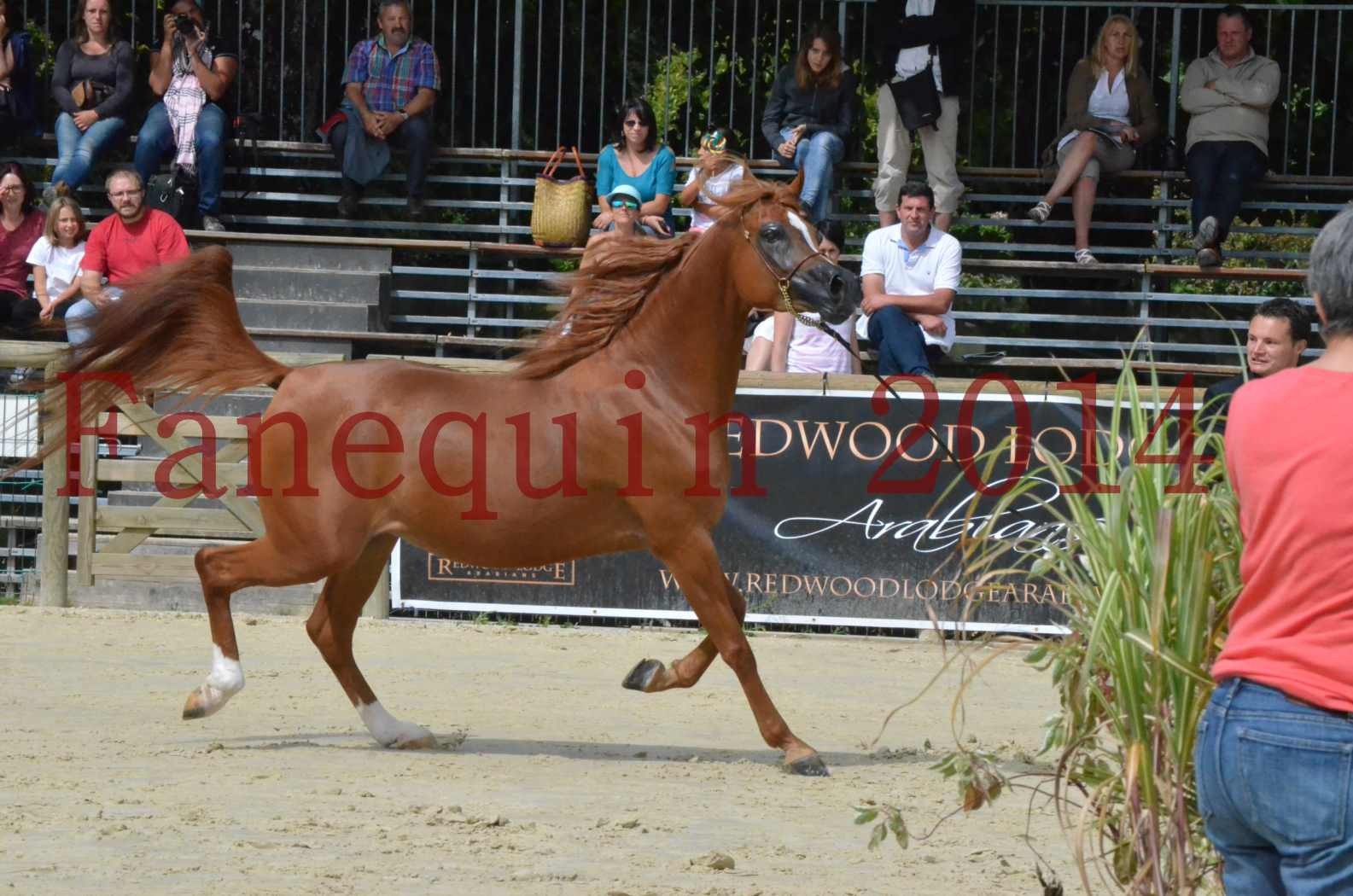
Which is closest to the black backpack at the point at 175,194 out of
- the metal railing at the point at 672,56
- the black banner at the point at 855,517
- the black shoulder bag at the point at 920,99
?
the metal railing at the point at 672,56

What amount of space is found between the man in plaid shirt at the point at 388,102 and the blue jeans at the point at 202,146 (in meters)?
0.87

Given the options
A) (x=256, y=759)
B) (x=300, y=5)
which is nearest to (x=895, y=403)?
(x=256, y=759)

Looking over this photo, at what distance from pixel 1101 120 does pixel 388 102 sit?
205 inches

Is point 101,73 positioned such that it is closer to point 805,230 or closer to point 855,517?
point 855,517

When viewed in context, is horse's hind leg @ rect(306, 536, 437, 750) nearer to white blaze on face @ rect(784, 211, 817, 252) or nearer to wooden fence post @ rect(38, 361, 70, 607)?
white blaze on face @ rect(784, 211, 817, 252)

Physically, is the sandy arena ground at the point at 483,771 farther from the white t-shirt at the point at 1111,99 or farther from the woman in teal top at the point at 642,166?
the white t-shirt at the point at 1111,99

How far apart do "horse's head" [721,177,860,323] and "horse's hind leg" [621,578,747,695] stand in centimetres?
112

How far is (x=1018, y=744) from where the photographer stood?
659cm

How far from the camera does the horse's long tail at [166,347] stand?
6570mm

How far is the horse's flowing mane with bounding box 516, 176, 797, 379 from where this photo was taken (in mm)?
6492

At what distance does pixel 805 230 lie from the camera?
6.28 meters

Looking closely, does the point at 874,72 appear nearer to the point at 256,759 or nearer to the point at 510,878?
the point at 256,759

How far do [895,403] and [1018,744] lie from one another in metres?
2.88

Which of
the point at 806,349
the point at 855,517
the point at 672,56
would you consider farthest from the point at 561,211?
the point at 855,517
